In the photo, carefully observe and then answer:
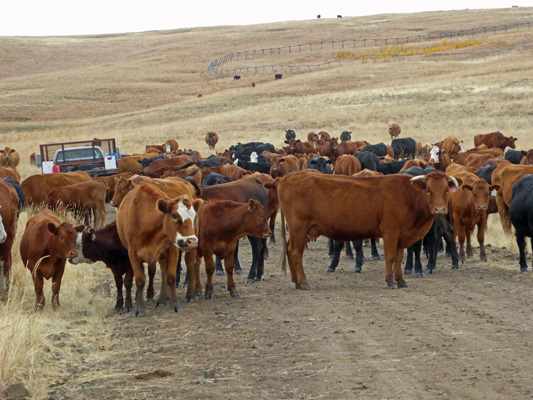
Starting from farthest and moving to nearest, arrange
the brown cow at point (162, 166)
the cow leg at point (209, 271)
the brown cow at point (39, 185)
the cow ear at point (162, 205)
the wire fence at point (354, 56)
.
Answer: the wire fence at point (354, 56) < the brown cow at point (162, 166) < the brown cow at point (39, 185) < the cow leg at point (209, 271) < the cow ear at point (162, 205)

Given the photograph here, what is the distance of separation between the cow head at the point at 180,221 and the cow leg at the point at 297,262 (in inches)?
92.5

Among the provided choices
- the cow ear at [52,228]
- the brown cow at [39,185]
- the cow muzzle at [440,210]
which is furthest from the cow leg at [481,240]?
the brown cow at [39,185]

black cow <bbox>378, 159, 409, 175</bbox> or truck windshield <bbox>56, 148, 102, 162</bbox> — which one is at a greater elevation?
truck windshield <bbox>56, 148, 102, 162</bbox>

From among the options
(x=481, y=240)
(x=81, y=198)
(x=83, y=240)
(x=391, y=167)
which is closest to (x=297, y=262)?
(x=83, y=240)

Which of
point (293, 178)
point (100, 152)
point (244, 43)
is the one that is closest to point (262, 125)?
point (100, 152)

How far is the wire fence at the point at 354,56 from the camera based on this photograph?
8331 cm

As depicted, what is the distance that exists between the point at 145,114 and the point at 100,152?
37.9m

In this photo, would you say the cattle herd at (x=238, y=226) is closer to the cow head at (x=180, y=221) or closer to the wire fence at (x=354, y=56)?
the cow head at (x=180, y=221)

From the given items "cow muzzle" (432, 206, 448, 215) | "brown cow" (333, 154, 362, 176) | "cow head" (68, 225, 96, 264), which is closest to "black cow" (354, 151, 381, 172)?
"brown cow" (333, 154, 362, 176)

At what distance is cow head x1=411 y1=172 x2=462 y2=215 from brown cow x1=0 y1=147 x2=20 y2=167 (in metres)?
25.9

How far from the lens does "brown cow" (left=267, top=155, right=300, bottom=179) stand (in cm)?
2345

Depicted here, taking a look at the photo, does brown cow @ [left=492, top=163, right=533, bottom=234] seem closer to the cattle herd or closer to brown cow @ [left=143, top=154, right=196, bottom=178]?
the cattle herd

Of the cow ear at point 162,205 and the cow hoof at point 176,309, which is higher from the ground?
the cow ear at point 162,205

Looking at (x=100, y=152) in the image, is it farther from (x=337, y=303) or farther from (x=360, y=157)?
(x=337, y=303)
